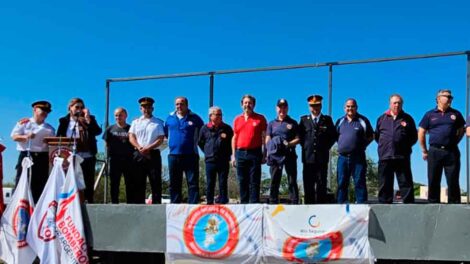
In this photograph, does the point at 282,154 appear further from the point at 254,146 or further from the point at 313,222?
the point at 313,222

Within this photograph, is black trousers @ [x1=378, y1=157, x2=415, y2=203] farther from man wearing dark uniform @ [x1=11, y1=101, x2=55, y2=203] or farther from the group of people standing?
man wearing dark uniform @ [x1=11, y1=101, x2=55, y2=203]

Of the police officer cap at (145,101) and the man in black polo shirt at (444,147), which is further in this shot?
the police officer cap at (145,101)

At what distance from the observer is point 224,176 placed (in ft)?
25.2

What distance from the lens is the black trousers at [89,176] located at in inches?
318

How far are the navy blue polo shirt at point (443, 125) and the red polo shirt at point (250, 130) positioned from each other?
2.11m

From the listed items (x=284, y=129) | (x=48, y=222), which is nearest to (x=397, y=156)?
(x=284, y=129)

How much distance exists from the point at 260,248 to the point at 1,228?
3.82 m

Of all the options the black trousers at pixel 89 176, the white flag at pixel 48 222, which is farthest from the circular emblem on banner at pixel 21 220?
the black trousers at pixel 89 176

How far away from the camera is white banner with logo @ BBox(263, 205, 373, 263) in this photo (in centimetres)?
615

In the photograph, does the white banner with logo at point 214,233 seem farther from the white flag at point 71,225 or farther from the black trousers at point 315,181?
the white flag at point 71,225

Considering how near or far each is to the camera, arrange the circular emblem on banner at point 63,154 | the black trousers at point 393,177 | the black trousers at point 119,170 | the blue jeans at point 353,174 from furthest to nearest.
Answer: the black trousers at point 119,170 → the circular emblem on banner at point 63,154 → the blue jeans at point 353,174 → the black trousers at point 393,177

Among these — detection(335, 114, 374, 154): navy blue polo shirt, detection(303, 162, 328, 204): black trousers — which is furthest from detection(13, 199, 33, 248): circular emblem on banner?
detection(335, 114, 374, 154): navy blue polo shirt

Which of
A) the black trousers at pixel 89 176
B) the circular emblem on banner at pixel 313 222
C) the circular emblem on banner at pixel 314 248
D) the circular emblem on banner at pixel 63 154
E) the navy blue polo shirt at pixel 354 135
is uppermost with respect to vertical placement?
the navy blue polo shirt at pixel 354 135

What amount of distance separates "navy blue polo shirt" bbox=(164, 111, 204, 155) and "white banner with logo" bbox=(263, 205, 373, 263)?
1.81m
